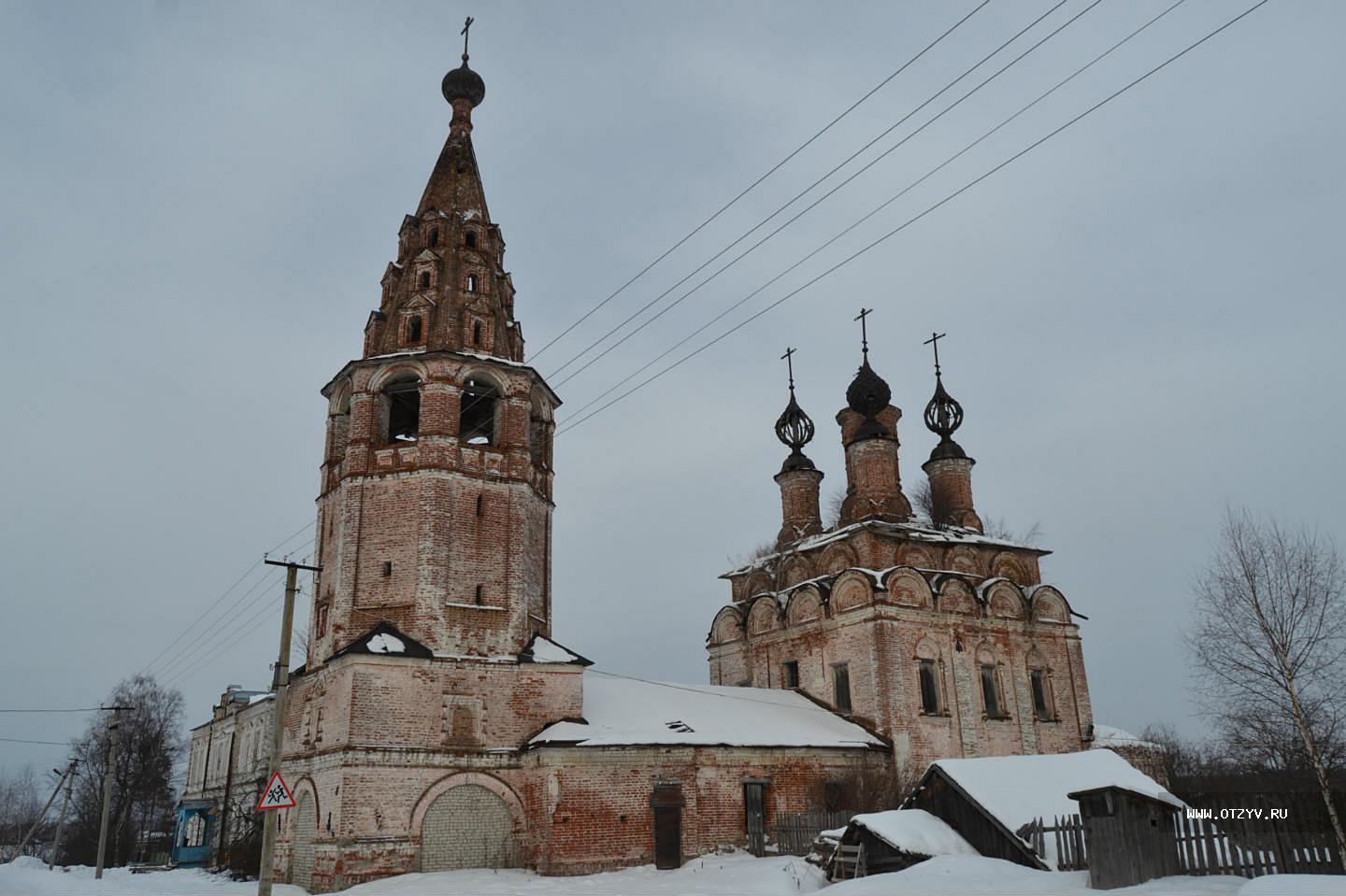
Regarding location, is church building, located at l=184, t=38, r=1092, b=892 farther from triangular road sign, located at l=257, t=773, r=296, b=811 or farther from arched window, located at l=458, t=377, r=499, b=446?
triangular road sign, located at l=257, t=773, r=296, b=811

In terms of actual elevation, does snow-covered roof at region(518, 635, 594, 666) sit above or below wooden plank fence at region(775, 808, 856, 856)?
above

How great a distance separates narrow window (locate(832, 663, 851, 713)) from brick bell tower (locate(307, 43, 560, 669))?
30.3ft

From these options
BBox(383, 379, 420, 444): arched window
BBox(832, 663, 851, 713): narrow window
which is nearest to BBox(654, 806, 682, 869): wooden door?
BBox(832, 663, 851, 713): narrow window

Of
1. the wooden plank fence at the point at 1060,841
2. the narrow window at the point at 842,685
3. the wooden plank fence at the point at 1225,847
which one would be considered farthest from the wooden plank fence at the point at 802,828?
the wooden plank fence at the point at 1225,847

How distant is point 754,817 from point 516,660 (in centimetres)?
645

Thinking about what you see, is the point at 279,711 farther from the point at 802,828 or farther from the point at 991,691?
the point at 991,691

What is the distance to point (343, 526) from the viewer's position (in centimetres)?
2200

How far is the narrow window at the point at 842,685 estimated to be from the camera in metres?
27.6

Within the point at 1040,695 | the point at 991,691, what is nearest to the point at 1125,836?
the point at 991,691

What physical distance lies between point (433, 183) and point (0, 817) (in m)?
111

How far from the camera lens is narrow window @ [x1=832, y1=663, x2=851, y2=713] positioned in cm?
2761

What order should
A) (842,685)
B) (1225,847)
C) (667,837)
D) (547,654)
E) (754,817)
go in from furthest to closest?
(842,685), (754,817), (547,654), (667,837), (1225,847)

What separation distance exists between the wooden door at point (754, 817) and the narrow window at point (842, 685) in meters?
5.59

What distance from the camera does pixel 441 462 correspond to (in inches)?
870
